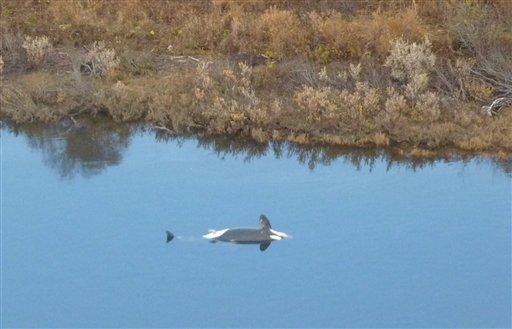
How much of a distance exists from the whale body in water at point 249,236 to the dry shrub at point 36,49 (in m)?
5.93

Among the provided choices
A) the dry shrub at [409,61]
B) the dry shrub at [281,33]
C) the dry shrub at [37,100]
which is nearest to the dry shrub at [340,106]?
the dry shrub at [409,61]

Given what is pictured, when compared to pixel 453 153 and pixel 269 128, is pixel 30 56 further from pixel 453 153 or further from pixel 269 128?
pixel 453 153

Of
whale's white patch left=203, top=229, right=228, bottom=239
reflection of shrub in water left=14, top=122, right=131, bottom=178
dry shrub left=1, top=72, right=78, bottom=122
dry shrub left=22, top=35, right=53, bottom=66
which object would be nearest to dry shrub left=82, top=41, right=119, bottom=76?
dry shrub left=1, top=72, right=78, bottom=122

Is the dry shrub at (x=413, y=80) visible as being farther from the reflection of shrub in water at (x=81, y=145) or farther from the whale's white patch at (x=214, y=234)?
the reflection of shrub in water at (x=81, y=145)

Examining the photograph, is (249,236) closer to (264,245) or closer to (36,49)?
(264,245)

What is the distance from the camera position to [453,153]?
13.1m

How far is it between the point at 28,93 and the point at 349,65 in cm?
465

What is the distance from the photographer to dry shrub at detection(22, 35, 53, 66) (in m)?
15.9

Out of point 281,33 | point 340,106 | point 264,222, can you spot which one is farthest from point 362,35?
point 264,222

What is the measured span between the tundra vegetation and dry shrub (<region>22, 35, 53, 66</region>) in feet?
0.06

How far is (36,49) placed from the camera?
52.2 feet

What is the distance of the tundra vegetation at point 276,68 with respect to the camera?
1367cm

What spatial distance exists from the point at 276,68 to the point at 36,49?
3.72 metres

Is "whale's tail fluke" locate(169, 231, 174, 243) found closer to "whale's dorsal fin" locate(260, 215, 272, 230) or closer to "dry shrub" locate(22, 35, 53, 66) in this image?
"whale's dorsal fin" locate(260, 215, 272, 230)
